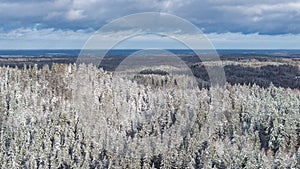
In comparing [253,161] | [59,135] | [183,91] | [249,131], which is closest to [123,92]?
[183,91]

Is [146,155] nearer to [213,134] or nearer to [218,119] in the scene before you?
[213,134]

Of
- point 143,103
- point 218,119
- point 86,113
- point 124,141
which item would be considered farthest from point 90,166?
point 143,103

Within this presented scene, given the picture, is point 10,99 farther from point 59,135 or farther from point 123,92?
point 123,92

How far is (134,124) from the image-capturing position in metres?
155

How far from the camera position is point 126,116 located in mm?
161000

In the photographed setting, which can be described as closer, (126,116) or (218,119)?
(218,119)

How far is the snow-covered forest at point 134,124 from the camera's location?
370 ft

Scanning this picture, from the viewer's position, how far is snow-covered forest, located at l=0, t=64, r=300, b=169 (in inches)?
4437

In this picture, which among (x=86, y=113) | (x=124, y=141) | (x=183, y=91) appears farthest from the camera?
(x=183, y=91)

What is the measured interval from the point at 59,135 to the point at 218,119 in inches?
2196

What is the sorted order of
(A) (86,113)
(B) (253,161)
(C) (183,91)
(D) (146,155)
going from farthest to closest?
(C) (183,91)
(A) (86,113)
(D) (146,155)
(B) (253,161)

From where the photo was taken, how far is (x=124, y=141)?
430 ft

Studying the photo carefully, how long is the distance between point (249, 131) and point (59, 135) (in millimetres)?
64398

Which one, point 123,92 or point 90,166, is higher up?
point 123,92
